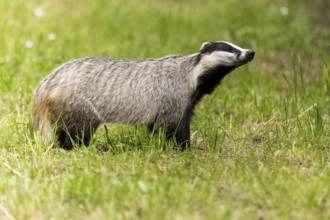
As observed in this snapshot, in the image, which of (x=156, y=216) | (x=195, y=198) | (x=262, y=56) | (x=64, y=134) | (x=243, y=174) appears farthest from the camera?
(x=262, y=56)

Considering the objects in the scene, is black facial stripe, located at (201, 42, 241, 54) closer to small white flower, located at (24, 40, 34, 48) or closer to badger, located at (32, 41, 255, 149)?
badger, located at (32, 41, 255, 149)

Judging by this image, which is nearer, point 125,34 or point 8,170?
point 8,170

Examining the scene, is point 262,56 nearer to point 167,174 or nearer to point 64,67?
point 64,67

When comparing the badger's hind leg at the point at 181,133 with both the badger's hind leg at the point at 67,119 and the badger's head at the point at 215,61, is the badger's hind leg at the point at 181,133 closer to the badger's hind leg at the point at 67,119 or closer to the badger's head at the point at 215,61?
the badger's head at the point at 215,61

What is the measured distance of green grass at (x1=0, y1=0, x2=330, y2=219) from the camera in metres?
4.12

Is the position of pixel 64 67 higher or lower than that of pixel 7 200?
higher

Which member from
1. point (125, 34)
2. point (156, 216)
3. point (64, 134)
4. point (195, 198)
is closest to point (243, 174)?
point (195, 198)

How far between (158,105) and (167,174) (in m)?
1.11

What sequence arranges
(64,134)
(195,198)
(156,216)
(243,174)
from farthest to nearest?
(64,134) < (243,174) < (195,198) < (156,216)

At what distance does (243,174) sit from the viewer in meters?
4.46

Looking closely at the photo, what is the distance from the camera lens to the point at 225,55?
557 centimetres

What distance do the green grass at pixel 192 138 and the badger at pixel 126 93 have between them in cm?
17

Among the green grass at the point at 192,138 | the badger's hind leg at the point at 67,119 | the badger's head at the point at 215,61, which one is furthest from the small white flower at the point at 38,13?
the badger's head at the point at 215,61

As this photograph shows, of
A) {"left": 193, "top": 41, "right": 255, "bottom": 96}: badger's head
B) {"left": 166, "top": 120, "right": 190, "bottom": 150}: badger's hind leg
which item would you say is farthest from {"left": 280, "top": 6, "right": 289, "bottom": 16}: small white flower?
{"left": 166, "top": 120, "right": 190, "bottom": 150}: badger's hind leg
